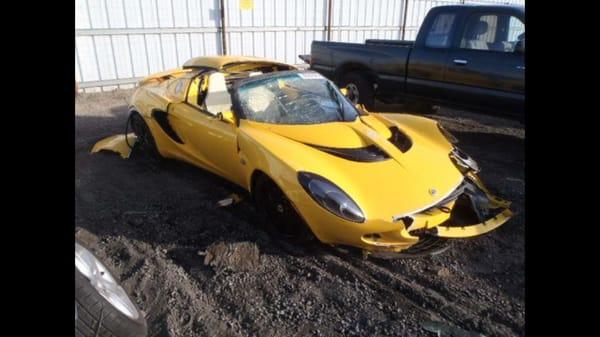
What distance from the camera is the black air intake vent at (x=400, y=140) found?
3422mm

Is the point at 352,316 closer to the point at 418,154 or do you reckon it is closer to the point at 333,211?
the point at 333,211

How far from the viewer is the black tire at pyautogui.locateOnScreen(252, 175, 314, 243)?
312 centimetres

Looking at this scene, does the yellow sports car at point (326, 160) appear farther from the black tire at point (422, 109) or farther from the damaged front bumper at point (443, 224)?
the black tire at point (422, 109)

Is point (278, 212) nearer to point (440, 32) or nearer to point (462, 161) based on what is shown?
point (462, 161)

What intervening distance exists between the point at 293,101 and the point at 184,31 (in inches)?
267

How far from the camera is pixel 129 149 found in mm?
5309

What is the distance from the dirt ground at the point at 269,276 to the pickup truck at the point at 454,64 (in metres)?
1.79

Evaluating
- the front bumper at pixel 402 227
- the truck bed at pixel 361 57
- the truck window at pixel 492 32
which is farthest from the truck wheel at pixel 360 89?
the front bumper at pixel 402 227

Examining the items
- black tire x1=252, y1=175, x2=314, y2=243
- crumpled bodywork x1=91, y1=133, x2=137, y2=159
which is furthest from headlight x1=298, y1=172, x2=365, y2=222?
crumpled bodywork x1=91, y1=133, x2=137, y2=159

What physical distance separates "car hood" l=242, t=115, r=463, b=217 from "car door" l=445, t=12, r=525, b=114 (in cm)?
229

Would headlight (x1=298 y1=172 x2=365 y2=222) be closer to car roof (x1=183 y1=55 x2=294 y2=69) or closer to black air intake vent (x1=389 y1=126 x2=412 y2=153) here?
black air intake vent (x1=389 y1=126 x2=412 y2=153)

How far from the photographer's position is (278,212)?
126 inches
